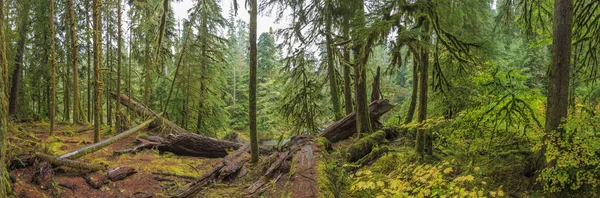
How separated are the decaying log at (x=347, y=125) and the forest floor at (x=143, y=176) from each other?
2.39m

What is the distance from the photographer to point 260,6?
32.9ft

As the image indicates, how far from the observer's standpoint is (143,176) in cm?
866

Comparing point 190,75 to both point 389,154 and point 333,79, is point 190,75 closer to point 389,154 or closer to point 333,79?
point 333,79

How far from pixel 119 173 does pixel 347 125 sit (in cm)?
681

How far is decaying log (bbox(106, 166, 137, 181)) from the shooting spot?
805 centimetres

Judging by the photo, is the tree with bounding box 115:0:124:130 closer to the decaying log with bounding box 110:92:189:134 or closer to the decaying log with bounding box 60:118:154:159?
the decaying log with bounding box 60:118:154:159

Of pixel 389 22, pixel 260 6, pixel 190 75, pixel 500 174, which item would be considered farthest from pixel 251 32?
pixel 190 75

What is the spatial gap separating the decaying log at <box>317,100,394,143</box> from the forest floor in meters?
2.39

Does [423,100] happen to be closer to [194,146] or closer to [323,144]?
[323,144]

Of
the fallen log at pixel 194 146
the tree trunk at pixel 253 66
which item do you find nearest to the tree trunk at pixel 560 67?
the tree trunk at pixel 253 66

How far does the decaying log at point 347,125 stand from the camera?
10.0m

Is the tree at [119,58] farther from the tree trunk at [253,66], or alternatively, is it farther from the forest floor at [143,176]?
the tree trunk at [253,66]

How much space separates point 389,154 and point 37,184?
304 inches

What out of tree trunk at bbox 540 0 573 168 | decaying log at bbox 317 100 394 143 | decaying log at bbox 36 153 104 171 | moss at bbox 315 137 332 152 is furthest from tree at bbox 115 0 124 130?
tree trunk at bbox 540 0 573 168
